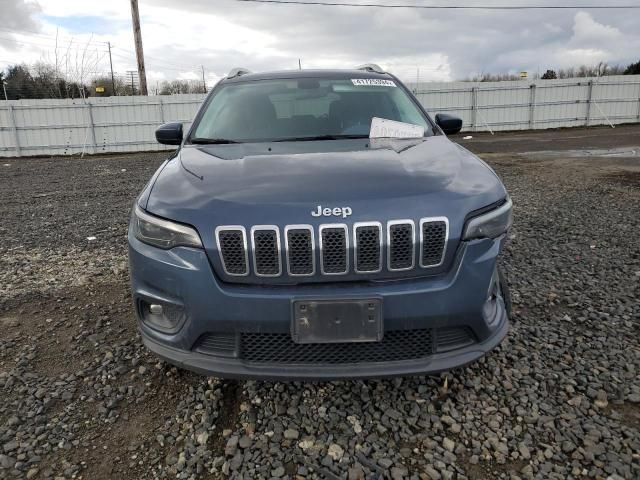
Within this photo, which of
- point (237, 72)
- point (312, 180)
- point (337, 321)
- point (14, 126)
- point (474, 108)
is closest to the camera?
point (337, 321)

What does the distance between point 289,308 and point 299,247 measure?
0.25 metres

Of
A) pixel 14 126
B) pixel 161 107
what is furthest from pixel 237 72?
pixel 14 126

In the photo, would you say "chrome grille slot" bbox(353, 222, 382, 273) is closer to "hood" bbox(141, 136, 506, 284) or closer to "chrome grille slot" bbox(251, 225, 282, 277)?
"hood" bbox(141, 136, 506, 284)

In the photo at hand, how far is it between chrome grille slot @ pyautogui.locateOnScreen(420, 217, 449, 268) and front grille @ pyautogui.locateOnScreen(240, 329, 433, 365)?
0.30 metres

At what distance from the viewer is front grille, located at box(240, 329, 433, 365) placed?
2.03 meters

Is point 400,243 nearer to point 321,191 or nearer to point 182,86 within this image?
point 321,191

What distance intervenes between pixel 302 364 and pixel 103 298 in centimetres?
236

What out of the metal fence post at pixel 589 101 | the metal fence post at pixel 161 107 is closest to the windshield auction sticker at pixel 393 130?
the metal fence post at pixel 161 107

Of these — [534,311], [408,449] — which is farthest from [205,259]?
[534,311]

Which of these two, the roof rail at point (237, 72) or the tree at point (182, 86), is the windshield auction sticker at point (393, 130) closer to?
the roof rail at point (237, 72)

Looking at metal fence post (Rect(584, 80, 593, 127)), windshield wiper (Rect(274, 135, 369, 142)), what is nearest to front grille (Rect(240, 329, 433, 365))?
windshield wiper (Rect(274, 135, 369, 142))

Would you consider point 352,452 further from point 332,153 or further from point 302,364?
point 332,153

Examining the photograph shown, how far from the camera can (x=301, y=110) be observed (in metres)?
3.39

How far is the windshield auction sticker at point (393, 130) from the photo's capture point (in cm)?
308
